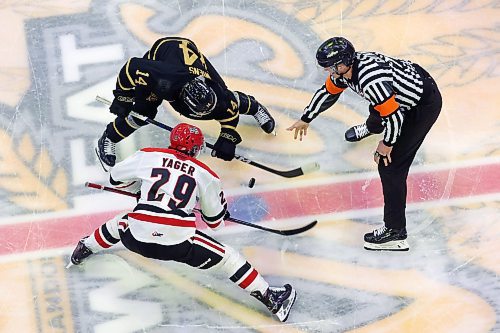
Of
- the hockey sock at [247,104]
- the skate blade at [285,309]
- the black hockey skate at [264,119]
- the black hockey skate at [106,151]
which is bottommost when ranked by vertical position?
the skate blade at [285,309]

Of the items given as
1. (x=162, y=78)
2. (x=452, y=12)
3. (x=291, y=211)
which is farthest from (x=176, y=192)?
(x=452, y=12)

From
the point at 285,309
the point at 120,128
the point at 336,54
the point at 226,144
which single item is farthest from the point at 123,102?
the point at 285,309

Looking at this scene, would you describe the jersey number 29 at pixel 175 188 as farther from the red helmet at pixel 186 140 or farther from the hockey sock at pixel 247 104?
the hockey sock at pixel 247 104

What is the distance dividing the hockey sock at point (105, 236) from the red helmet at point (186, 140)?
480 mm

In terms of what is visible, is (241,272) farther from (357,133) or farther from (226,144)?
(357,133)

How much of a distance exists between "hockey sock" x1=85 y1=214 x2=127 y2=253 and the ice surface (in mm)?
181

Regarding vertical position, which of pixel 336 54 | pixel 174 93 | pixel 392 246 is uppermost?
pixel 336 54

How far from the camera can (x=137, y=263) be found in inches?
158

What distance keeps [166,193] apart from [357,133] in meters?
1.40

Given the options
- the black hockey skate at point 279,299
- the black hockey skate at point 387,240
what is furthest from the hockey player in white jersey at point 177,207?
the black hockey skate at point 387,240

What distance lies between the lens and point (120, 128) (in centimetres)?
417

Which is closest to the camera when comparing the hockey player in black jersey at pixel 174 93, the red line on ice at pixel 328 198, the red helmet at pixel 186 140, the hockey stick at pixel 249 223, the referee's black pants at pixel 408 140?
the red helmet at pixel 186 140

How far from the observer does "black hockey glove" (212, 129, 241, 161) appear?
404cm

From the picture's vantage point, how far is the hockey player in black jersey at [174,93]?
3.75m
